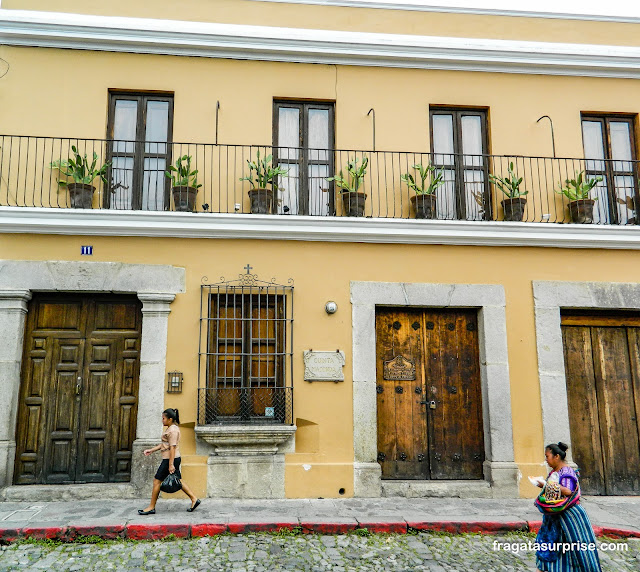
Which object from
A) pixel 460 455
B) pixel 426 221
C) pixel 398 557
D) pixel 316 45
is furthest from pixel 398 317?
pixel 316 45

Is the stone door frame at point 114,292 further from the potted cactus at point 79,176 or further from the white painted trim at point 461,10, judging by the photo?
the white painted trim at point 461,10

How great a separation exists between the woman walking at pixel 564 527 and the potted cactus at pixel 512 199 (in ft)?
14.9

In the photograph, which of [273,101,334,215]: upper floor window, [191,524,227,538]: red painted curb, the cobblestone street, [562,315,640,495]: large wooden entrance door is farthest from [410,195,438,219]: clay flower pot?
[191,524,227,538]: red painted curb

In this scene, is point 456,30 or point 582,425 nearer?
point 582,425

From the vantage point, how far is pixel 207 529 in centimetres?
615

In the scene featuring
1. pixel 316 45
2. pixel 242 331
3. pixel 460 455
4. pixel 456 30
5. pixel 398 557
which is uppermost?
pixel 456 30

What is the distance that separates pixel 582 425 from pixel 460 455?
72.8 inches

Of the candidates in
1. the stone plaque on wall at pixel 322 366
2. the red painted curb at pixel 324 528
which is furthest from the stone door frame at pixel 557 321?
the red painted curb at pixel 324 528

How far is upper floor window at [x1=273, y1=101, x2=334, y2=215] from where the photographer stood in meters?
8.53

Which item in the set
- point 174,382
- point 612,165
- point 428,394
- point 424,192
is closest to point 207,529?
point 174,382

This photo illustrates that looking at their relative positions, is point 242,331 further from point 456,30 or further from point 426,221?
point 456,30

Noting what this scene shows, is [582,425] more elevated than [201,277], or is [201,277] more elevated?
[201,277]

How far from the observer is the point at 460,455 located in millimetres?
8086

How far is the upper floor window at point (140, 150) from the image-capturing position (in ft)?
27.2
